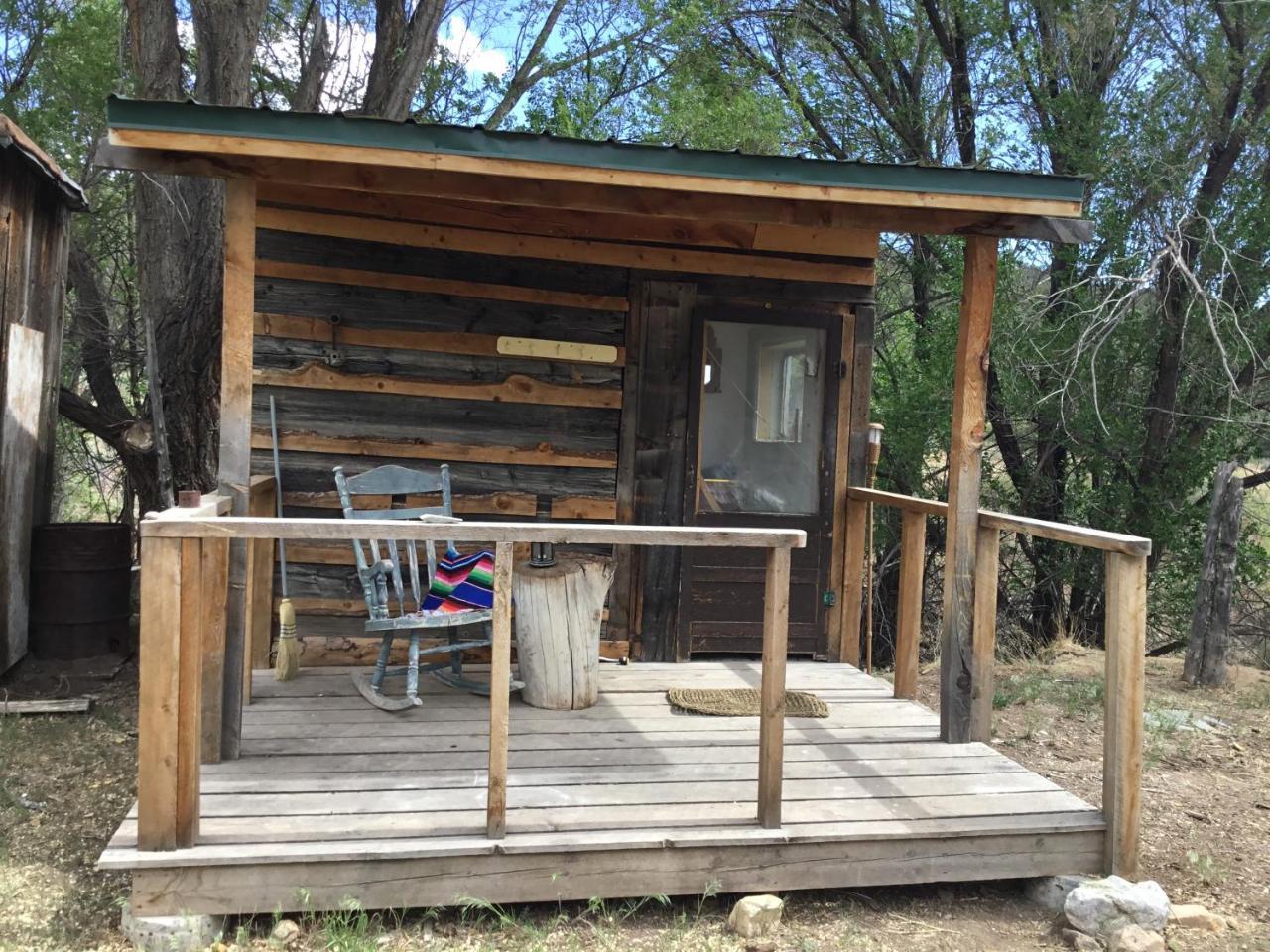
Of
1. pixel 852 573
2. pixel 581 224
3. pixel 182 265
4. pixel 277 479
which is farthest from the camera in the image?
pixel 182 265

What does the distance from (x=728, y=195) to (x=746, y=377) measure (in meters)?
1.57

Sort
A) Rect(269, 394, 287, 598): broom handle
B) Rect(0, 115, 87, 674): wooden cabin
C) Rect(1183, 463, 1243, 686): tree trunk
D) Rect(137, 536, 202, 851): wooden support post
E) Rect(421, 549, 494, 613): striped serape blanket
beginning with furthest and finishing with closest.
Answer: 1. Rect(1183, 463, 1243, 686): tree trunk
2. Rect(0, 115, 87, 674): wooden cabin
3. Rect(269, 394, 287, 598): broom handle
4. Rect(421, 549, 494, 613): striped serape blanket
5. Rect(137, 536, 202, 851): wooden support post

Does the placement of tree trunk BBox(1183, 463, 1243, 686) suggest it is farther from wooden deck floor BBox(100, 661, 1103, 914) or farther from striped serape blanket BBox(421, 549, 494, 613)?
striped serape blanket BBox(421, 549, 494, 613)

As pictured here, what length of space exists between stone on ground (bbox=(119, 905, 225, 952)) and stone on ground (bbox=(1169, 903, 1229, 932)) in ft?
9.57

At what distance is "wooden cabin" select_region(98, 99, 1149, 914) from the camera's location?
3113mm

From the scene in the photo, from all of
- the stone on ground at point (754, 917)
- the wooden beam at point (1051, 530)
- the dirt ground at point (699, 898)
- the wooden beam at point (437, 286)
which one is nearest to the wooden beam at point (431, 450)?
the wooden beam at point (437, 286)

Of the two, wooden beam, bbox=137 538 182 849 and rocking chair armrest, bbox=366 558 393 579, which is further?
rocking chair armrest, bbox=366 558 393 579

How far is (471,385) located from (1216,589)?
5.01 meters

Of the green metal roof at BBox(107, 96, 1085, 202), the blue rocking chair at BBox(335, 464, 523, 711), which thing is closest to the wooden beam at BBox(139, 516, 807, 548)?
the blue rocking chair at BBox(335, 464, 523, 711)

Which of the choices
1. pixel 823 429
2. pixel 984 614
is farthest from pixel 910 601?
pixel 823 429

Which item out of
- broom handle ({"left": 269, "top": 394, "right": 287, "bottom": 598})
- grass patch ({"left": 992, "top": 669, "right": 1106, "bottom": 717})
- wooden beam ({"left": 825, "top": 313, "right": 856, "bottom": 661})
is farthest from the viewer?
grass patch ({"left": 992, "top": 669, "right": 1106, "bottom": 717})

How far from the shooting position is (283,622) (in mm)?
4535

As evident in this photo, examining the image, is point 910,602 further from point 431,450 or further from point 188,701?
point 188,701

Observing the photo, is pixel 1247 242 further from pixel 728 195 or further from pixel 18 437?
pixel 18 437
